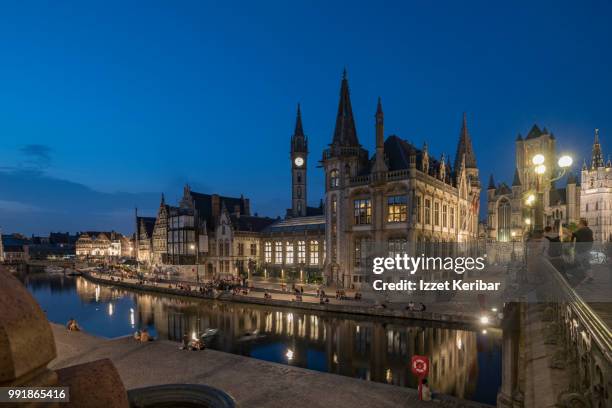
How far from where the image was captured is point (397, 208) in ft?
143

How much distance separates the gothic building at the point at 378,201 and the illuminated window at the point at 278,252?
17.9m

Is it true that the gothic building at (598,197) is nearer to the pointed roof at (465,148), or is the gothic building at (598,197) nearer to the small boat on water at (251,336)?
the pointed roof at (465,148)

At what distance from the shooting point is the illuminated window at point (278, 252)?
6619 cm

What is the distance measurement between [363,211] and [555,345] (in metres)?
38.1

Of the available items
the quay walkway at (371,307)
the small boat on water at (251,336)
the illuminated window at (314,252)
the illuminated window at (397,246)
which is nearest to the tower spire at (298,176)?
the illuminated window at (314,252)

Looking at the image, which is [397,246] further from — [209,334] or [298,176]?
[298,176]

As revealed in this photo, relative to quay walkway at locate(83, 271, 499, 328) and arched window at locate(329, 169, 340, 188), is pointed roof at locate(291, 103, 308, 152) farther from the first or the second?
quay walkway at locate(83, 271, 499, 328)

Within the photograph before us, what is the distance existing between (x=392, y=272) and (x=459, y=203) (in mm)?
21138

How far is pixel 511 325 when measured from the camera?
440 inches

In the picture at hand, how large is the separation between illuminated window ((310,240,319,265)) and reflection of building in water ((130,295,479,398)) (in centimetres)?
1979

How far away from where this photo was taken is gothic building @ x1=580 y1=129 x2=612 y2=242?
344 ft

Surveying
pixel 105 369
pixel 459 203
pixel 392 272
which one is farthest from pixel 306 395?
pixel 459 203

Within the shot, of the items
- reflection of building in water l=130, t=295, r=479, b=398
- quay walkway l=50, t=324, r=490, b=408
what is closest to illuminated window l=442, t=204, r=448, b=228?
reflection of building in water l=130, t=295, r=479, b=398

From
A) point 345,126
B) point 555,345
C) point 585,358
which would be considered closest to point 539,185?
point 555,345
